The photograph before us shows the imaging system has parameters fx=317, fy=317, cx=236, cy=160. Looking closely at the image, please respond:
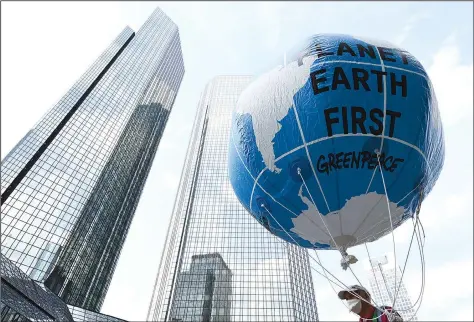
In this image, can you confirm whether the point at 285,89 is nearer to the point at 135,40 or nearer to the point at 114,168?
the point at 114,168

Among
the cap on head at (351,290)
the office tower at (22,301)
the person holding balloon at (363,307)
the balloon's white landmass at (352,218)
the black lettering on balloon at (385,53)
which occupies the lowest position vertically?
the person holding balloon at (363,307)

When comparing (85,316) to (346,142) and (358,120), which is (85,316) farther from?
(358,120)

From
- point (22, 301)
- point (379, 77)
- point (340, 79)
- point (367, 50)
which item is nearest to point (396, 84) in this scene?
point (379, 77)

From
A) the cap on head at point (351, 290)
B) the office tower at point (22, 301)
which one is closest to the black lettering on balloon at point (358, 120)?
the cap on head at point (351, 290)

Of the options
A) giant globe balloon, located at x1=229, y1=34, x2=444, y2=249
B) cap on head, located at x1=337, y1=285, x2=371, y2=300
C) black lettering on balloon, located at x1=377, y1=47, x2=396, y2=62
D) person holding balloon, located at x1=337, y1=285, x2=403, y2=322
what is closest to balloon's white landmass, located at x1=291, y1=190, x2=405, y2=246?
giant globe balloon, located at x1=229, y1=34, x2=444, y2=249

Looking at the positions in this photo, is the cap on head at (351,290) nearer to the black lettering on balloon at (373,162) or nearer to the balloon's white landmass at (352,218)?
the balloon's white landmass at (352,218)

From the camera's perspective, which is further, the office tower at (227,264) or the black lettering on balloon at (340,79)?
the office tower at (227,264)
